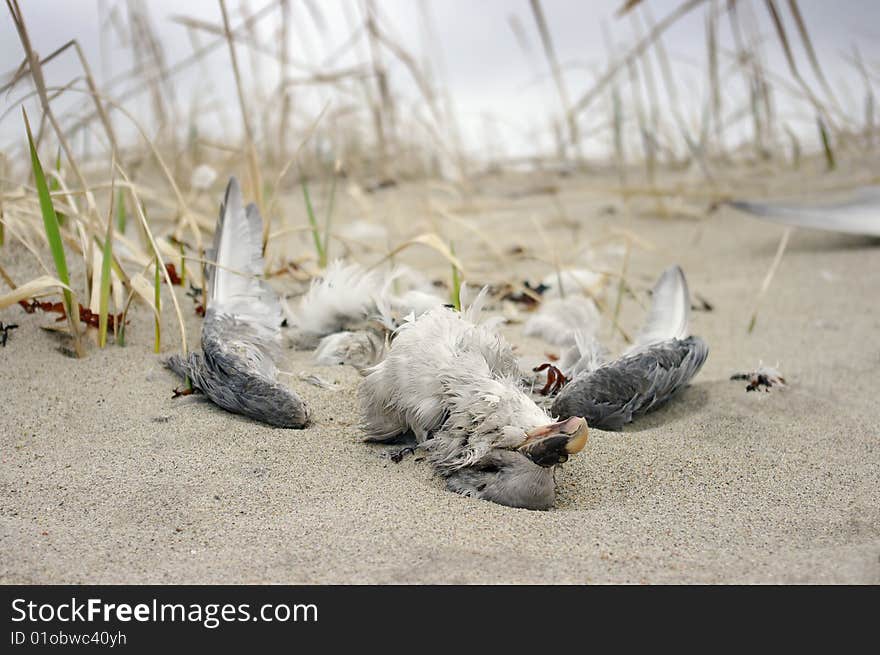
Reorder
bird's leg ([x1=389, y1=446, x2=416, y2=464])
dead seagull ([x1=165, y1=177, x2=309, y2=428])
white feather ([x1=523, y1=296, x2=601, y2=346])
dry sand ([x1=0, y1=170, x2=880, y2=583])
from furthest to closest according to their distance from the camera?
white feather ([x1=523, y1=296, x2=601, y2=346]), dead seagull ([x1=165, y1=177, x2=309, y2=428]), bird's leg ([x1=389, y1=446, x2=416, y2=464]), dry sand ([x1=0, y1=170, x2=880, y2=583])

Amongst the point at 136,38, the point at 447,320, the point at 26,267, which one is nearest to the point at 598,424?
the point at 447,320

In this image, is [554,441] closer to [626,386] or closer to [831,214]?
[626,386]

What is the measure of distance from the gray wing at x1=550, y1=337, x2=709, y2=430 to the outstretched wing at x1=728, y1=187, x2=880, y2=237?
1.86 meters

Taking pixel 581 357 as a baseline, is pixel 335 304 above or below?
above

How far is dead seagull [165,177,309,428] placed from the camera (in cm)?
176

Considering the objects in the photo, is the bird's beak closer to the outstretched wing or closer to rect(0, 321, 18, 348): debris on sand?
rect(0, 321, 18, 348): debris on sand

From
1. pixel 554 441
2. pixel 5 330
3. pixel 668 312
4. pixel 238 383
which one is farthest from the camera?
pixel 668 312

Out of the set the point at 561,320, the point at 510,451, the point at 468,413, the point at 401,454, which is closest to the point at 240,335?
the point at 401,454

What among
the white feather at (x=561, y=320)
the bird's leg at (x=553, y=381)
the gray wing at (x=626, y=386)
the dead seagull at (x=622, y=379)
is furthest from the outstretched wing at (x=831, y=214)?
the bird's leg at (x=553, y=381)

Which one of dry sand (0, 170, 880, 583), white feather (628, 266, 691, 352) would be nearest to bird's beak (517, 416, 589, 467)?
dry sand (0, 170, 880, 583)

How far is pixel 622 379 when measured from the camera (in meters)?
1.83

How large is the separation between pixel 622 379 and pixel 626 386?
2 cm

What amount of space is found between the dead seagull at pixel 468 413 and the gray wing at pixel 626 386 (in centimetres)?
16

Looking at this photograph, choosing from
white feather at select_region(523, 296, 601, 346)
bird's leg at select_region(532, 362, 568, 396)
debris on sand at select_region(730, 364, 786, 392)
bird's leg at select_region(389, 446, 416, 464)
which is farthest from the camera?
white feather at select_region(523, 296, 601, 346)
